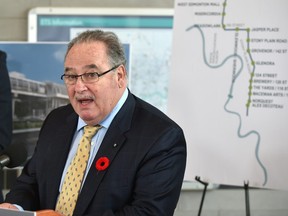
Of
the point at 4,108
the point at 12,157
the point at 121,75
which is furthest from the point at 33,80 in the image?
the point at 121,75

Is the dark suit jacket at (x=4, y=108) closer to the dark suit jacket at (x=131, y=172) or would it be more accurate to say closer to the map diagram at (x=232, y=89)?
the dark suit jacket at (x=131, y=172)

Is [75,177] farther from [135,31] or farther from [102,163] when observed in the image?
[135,31]

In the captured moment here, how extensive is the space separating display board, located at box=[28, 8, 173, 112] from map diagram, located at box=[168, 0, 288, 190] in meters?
0.52

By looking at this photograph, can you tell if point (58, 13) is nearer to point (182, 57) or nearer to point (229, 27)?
point (182, 57)

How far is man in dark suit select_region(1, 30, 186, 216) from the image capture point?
1.40m

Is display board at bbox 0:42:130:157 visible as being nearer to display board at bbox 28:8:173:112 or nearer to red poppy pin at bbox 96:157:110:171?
display board at bbox 28:8:173:112

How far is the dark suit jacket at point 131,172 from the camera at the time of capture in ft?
4.56

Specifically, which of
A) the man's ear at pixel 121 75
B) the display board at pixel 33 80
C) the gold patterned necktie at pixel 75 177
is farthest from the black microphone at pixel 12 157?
the display board at pixel 33 80

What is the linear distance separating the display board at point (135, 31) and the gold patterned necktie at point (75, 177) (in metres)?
1.48

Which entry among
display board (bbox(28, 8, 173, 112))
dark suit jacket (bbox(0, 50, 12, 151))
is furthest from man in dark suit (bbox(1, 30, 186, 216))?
display board (bbox(28, 8, 173, 112))

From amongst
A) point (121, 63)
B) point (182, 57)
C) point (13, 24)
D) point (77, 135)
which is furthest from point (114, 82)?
point (13, 24)

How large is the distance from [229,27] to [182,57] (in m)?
0.31

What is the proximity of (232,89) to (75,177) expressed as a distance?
117 centimetres

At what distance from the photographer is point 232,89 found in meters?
2.34
